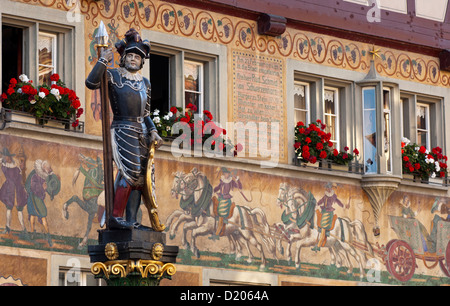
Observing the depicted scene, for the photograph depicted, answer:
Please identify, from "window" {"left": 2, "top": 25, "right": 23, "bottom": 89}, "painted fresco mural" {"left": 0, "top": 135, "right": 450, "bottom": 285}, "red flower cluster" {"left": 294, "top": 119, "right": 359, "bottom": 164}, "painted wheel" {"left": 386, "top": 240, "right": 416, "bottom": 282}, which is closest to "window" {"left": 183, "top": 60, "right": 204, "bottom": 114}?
"painted fresco mural" {"left": 0, "top": 135, "right": 450, "bottom": 285}

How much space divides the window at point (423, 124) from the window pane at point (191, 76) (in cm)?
455

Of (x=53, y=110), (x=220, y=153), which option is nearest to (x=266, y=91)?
(x=220, y=153)

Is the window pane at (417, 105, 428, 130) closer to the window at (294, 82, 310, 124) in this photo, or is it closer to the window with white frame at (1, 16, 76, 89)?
the window at (294, 82, 310, 124)

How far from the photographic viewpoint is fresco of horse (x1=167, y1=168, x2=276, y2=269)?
1734 centimetres

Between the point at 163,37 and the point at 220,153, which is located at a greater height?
the point at 163,37

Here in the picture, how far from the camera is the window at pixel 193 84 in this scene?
1827cm

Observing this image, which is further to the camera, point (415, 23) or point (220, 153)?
point (415, 23)

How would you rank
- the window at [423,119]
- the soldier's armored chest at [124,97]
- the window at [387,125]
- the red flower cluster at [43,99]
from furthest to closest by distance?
the window at [423,119] → the window at [387,125] → the red flower cluster at [43,99] → the soldier's armored chest at [124,97]

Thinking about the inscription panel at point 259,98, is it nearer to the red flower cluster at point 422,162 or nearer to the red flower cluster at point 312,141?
the red flower cluster at point 312,141

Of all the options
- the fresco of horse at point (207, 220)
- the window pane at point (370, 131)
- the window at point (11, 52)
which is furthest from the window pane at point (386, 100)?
the window at point (11, 52)

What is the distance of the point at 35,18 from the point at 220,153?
11.1 ft

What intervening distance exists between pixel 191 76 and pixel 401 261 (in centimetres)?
463
